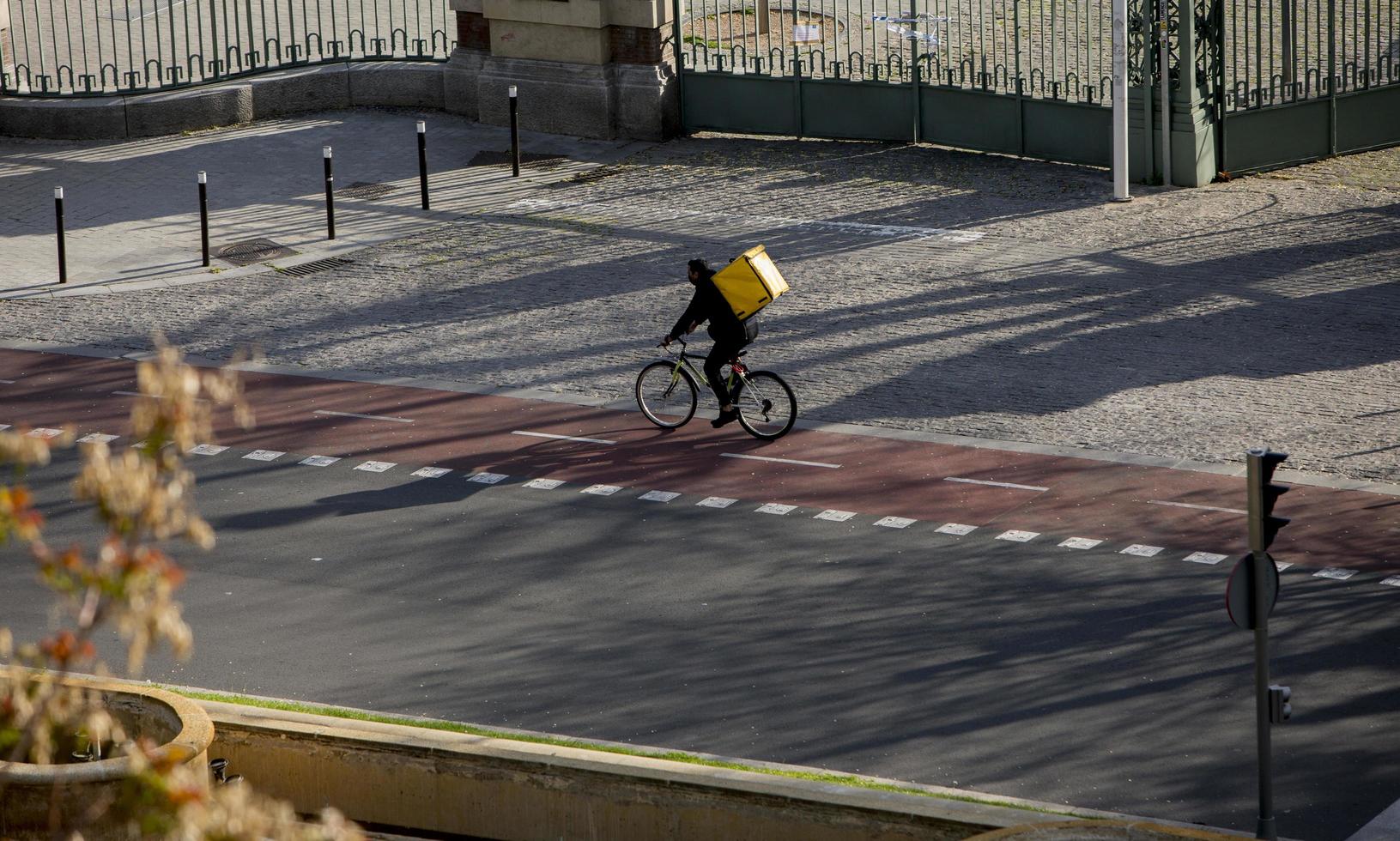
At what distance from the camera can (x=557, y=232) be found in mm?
20188

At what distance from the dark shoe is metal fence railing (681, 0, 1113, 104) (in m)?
8.27

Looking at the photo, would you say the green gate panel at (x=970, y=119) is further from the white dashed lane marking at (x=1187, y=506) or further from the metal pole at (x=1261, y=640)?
the metal pole at (x=1261, y=640)

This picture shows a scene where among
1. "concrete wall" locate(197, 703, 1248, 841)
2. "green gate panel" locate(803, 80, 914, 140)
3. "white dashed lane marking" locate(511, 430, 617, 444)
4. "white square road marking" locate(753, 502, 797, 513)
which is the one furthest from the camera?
"green gate panel" locate(803, 80, 914, 140)

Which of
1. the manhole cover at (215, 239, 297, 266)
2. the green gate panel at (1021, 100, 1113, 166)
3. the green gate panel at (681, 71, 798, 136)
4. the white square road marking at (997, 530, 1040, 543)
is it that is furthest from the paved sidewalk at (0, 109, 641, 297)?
the white square road marking at (997, 530, 1040, 543)

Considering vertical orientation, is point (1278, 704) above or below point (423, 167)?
below

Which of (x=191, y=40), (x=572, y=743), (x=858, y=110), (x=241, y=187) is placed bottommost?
(x=572, y=743)

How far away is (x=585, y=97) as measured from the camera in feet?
77.2

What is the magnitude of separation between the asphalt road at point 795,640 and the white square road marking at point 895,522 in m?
0.12

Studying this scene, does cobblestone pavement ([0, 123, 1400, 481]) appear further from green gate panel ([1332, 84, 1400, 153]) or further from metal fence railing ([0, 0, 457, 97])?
metal fence railing ([0, 0, 457, 97])

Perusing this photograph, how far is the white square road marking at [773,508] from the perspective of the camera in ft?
43.4

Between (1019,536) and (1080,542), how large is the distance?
0.40 meters

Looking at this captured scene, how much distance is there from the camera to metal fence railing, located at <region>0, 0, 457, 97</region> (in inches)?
Result: 982

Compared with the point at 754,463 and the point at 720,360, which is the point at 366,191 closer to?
the point at 720,360

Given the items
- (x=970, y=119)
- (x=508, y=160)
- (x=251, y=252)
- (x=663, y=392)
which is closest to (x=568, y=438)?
(x=663, y=392)
